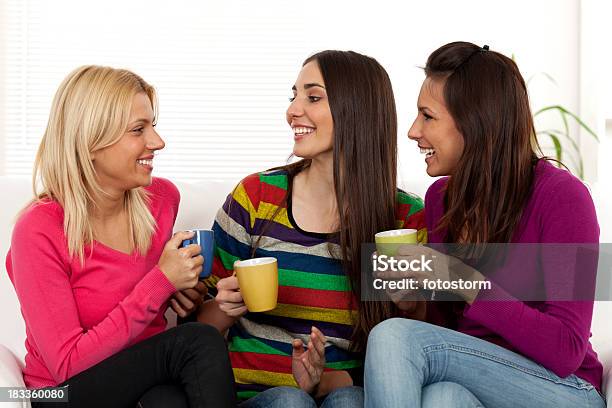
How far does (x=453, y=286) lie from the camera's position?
1715mm

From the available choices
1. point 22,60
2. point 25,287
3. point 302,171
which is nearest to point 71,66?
point 22,60

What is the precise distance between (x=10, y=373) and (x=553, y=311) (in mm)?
1170

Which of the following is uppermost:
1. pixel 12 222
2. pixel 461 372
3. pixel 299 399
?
pixel 12 222

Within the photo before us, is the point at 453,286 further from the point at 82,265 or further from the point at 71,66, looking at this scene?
the point at 71,66

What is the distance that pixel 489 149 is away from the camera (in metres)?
1.84

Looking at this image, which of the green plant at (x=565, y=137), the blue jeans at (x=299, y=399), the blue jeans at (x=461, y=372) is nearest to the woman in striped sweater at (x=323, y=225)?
the blue jeans at (x=299, y=399)

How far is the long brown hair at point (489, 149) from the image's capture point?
71.8 inches

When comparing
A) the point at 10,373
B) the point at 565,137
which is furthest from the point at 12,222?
the point at 565,137

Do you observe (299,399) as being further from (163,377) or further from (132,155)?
(132,155)

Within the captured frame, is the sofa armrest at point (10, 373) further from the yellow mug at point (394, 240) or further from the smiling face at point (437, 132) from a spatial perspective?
the smiling face at point (437, 132)

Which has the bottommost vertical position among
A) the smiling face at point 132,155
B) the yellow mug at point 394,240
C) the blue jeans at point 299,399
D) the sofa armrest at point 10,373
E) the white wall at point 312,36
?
the blue jeans at point 299,399

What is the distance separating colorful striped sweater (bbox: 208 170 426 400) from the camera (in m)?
2.04

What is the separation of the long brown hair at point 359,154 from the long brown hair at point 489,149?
0.83 feet

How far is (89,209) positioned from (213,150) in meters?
2.43
